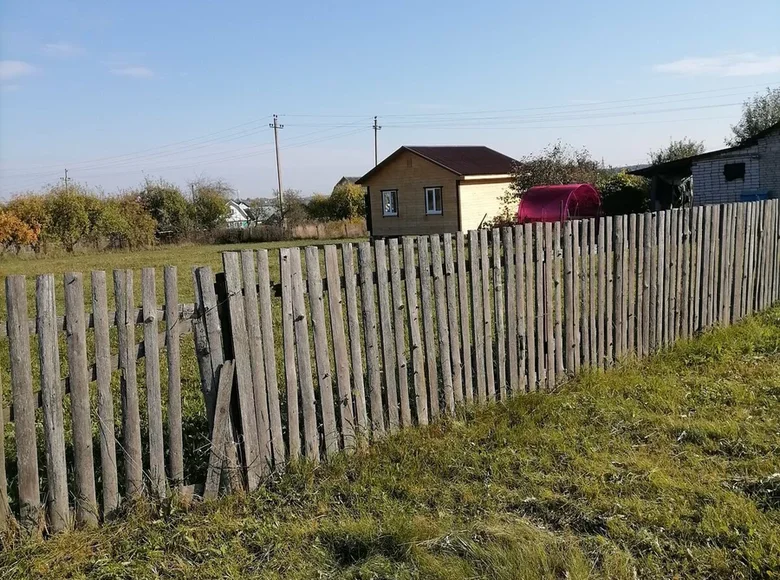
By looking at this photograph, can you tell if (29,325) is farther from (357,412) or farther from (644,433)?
(644,433)

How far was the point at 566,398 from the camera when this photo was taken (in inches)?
198

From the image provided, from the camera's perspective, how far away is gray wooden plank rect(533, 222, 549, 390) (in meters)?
5.27

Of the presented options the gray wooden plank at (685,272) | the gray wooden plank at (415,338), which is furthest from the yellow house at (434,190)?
the gray wooden plank at (415,338)

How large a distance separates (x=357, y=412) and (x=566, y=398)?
1796 millimetres

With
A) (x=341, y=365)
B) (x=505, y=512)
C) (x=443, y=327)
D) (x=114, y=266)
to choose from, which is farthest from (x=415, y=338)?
(x=114, y=266)

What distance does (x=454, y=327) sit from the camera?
15.5 ft

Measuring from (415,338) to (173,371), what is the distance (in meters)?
1.68

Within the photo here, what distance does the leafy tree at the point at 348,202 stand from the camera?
45594 mm

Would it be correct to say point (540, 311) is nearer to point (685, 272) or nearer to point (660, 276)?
point (660, 276)

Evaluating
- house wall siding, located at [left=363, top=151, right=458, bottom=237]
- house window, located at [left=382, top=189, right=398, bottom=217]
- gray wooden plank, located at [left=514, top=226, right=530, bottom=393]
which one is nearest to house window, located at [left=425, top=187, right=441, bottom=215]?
house wall siding, located at [left=363, top=151, right=458, bottom=237]

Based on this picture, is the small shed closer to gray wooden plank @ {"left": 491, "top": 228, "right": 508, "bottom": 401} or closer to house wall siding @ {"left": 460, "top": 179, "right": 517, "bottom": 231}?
house wall siding @ {"left": 460, "top": 179, "right": 517, "bottom": 231}

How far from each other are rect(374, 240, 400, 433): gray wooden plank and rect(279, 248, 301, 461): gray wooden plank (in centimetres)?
65

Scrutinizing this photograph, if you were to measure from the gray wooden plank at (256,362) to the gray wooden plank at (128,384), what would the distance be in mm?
629

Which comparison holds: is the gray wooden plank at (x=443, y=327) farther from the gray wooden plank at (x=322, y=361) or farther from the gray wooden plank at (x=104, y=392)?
the gray wooden plank at (x=104, y=392)
